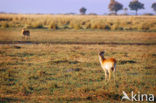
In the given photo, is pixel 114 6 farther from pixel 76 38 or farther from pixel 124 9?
pixel 76 38

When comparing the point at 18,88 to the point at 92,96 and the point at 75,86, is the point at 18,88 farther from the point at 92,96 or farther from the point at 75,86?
the point at 92,96

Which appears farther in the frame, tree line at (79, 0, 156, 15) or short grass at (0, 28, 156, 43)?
tree line at (79, 0, 156, 15)

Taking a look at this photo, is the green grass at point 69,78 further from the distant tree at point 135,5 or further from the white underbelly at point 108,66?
the distant tree at point 135,5

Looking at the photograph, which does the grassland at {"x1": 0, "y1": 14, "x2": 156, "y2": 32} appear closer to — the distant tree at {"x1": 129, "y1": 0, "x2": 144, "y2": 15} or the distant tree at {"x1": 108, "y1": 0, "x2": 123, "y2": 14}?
the distant tree at {"x1": 129, "y1": 0, "x2": 144, "y2": 15}

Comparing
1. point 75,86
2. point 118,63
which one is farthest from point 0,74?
point 118,63

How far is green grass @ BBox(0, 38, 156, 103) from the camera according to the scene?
8.25 m

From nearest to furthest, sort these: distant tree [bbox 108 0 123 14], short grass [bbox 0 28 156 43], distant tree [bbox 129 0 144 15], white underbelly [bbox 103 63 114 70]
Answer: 1. white underbelly [bbox 103 63 114 70]
2. short grass [bbox 0 28 156 43]
3. distant tree [bbox 129 0 144 15]
4. distant tree [bbox 108 0 123 14]

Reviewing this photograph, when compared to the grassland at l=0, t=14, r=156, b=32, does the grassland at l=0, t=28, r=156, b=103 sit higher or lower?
lower

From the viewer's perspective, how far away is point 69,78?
10570 mm

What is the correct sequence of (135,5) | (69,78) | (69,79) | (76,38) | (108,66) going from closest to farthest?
1. (108,66)
2. (69,79)
3. (69,78)
4. (76,38)
5. (135,5)

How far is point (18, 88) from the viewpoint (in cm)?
904

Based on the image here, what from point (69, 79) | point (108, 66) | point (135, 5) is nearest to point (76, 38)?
point (69, 79)

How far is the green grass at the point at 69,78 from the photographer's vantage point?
8.25m

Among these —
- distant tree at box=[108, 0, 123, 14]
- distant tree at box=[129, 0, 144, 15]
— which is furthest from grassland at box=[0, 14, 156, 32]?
distant tree at box=[108, 0, 123, 14]
